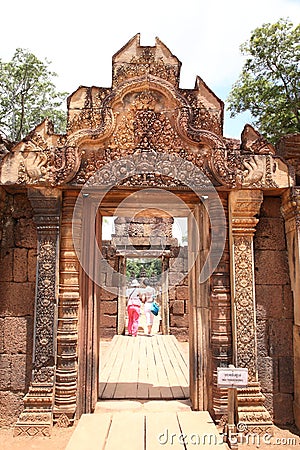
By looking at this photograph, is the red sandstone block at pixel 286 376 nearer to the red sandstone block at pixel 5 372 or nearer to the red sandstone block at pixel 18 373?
the red sandstone block at pixel 18 373

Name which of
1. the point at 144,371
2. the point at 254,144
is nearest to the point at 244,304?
the point at 254,144

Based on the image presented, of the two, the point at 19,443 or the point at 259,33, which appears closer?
the point at 19,443

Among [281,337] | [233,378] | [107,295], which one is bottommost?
[233,378]

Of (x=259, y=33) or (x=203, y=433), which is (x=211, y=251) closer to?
(x=203, y=433)

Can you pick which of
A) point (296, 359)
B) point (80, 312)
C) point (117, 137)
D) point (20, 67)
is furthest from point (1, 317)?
point (20, 67)

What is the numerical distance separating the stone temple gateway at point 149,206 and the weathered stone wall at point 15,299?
12 millimetres

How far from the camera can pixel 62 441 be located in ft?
13.7

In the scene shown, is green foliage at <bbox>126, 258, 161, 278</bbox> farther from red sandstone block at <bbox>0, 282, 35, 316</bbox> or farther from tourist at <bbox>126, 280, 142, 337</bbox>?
red sandstone block at <bbox>0, 282, 35, 316</bbox>

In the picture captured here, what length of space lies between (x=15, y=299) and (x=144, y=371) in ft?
11.4

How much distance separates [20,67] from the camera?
16.0 metres

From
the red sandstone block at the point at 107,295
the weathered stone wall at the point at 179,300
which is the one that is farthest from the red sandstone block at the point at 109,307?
the weathered stone wall at the point at 179,300

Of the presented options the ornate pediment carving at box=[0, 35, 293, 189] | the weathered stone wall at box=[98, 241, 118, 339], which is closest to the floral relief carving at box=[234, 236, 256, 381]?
the ornate pediment carving at box=[0, 35, 293, 189]

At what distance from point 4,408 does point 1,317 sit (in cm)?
102

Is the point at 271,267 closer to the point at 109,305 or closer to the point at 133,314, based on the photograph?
the point at 133,314
